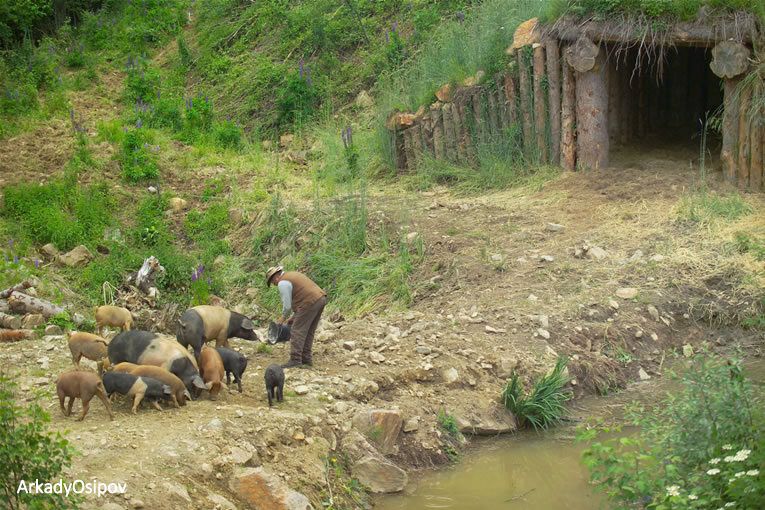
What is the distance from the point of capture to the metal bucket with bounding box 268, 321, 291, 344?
9188mm

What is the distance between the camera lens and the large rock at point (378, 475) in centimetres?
754

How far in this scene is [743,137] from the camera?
1163cm

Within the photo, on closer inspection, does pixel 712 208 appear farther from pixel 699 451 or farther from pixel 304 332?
pixel 699 451

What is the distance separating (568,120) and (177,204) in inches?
209

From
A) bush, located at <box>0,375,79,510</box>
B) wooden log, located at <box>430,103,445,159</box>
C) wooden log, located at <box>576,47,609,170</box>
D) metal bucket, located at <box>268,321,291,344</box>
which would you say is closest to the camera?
bush, located at <box>0,375,79,510</box>

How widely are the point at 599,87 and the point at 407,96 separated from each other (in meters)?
3.03

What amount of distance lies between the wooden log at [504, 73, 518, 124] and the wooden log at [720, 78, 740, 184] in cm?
257

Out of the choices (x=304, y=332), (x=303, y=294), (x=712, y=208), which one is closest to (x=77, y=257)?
(x=303, y=294)

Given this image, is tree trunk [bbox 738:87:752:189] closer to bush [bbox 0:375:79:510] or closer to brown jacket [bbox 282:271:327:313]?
brown jacket [bbox 282:271:327:313]

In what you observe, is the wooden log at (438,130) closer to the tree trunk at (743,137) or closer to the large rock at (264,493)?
the tree trunk at (743,137)

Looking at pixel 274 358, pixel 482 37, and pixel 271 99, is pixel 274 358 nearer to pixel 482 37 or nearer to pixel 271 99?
pixel 482 37

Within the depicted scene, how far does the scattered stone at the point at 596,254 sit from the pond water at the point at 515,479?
241cm

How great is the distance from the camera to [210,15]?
19.5 meters

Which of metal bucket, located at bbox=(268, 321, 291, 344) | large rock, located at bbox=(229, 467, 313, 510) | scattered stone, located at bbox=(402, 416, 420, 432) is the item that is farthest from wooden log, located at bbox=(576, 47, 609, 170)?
large rock, located at bbox=(229, 467, 313, 510)
